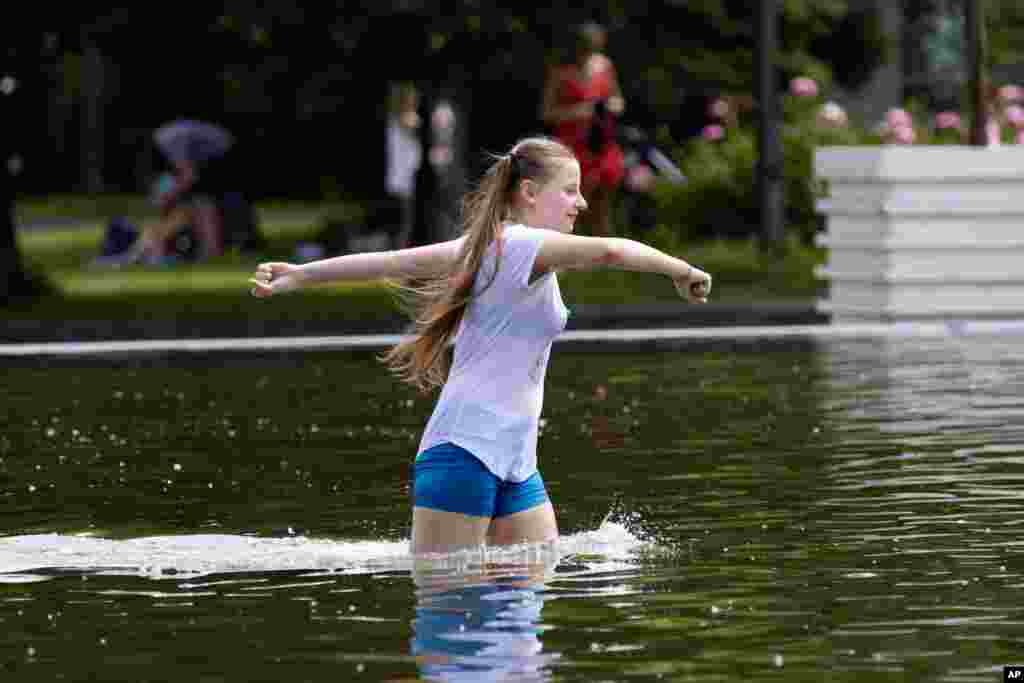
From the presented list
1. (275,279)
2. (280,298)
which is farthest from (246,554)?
(280,298)

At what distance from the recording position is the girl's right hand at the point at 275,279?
9.77m

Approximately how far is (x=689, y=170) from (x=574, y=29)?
5.88 metres

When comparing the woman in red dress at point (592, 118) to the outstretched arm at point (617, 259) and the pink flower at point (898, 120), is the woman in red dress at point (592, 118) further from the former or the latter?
the outstretched arm at point (617, 259)

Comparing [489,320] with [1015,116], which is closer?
[489,320]

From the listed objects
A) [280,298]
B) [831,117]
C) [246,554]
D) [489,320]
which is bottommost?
[246,554]

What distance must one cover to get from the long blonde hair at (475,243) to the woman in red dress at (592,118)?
77.4ft

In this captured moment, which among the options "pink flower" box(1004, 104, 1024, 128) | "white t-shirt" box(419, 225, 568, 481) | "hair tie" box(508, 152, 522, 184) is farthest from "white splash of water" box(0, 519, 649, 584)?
"pink flower" box(1004, 104, 1024, 128)

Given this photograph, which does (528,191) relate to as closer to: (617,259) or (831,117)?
(617,259)

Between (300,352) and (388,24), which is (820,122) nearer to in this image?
(388,24)

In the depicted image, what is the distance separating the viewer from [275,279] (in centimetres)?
991

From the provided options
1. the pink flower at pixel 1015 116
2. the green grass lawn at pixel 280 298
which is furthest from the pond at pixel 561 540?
the pink flower at pixel 1015 116

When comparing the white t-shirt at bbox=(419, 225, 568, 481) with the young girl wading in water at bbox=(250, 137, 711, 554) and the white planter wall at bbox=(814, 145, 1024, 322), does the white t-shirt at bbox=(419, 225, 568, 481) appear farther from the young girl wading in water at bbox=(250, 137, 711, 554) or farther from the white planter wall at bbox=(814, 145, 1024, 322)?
the white planter wall at bbox=(814, 145, 1024, 322)

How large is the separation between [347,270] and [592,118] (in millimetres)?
A: 25323

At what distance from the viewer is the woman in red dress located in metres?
34.5
